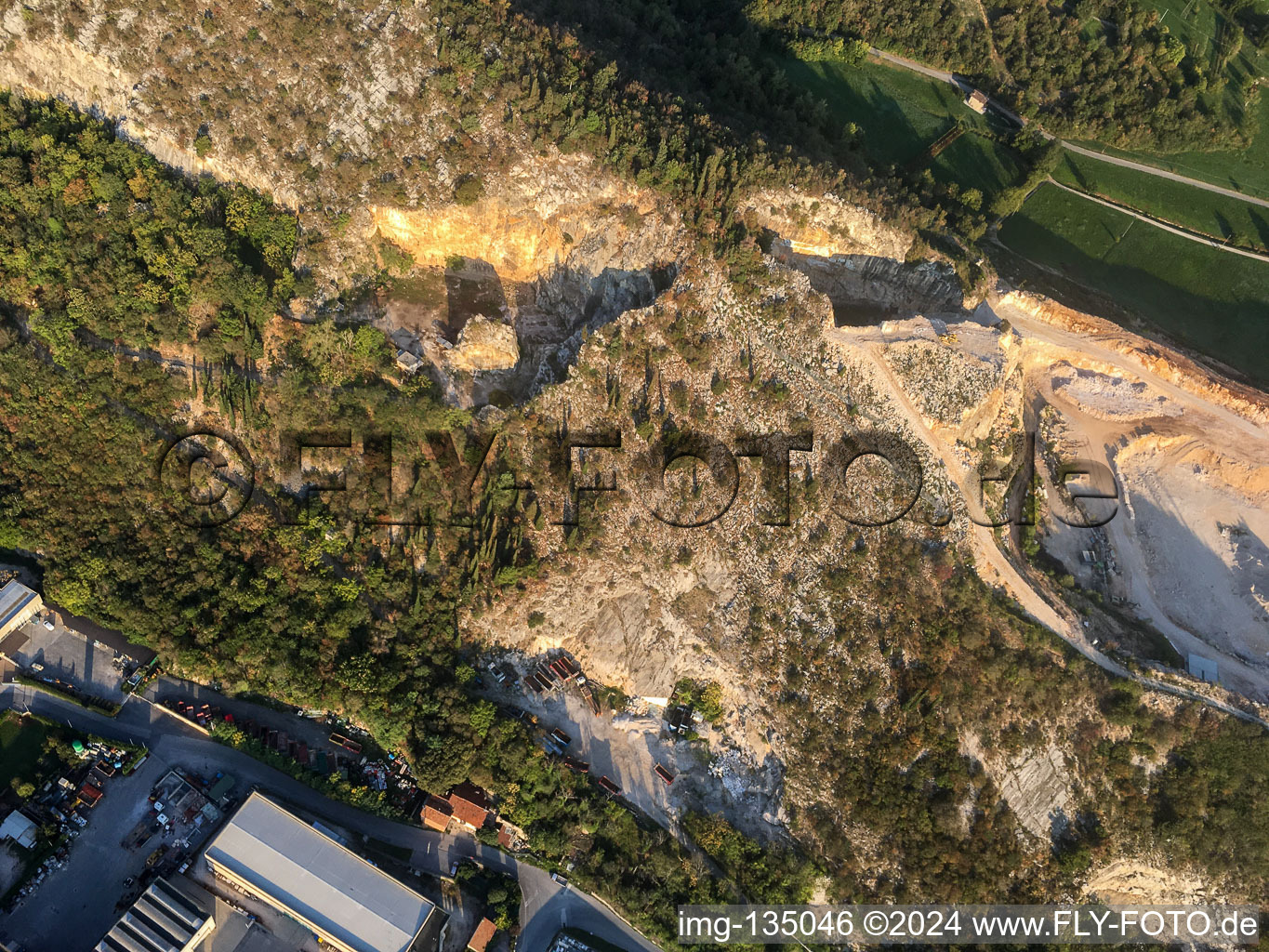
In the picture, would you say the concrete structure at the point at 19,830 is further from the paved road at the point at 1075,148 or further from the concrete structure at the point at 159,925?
the paved road at the point at 1075,148

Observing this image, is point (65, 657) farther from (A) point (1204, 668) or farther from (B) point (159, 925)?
(A) point (1204, 668)

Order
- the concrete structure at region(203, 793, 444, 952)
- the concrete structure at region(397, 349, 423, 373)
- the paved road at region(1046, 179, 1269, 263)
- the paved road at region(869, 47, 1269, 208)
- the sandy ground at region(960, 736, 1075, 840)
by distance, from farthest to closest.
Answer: the paved road at region(869, 47, 1269, 208)
the paved road at region(1046, 179, 1269, 263)
the concrete structure at region(397, 349, 423, 373)
the sandy ground at region(960, 736, 1075, 840)
the concrete structure at region(203, 793, 444, 952)

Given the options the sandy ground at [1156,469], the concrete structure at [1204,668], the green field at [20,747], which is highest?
the sandy ground at [1156,469]

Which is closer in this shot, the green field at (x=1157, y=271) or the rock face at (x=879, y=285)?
the rock face at (x=879, y=285)

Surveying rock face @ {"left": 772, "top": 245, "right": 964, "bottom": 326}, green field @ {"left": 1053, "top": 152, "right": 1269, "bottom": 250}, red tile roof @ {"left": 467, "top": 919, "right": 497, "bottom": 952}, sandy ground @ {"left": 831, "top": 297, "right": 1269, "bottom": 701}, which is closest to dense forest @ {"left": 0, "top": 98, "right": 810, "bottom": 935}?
red tile roof @ {"left": 467, "top": 919, "right": 497, "bottom": 952}

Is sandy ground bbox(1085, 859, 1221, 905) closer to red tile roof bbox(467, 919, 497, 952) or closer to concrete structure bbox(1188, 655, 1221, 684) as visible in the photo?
concrete structure bbox(1188, 655, 1221, 684)

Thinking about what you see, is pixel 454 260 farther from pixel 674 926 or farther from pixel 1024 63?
pixel 1024 63

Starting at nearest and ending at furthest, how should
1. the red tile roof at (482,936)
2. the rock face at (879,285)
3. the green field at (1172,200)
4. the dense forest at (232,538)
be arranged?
the red tile roof at (482,936)
the dense forest at (232,538)
the rock face at (879,285)
the green field at (1172,200)

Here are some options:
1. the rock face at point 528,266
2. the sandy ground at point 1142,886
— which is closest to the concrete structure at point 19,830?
the rock face at point 528,266
